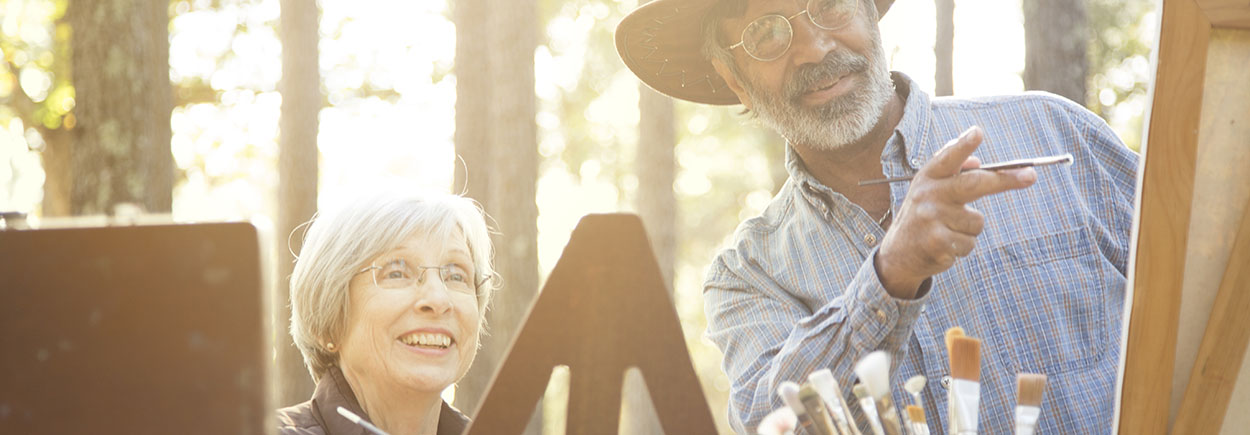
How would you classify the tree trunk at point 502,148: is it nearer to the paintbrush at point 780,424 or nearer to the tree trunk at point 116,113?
the tree trunk at point 116,113

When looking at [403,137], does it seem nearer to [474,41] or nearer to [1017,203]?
[474,41]

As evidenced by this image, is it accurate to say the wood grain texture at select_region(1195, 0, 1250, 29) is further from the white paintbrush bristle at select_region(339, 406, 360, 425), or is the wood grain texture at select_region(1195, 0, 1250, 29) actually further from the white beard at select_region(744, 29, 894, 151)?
→ the white beard at select_region(744, 29, 894, 151)

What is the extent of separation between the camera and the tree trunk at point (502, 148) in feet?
23.3

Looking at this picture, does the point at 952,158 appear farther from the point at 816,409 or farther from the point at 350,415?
the point at 350,415

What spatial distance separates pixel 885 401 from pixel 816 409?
82mm

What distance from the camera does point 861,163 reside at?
8.56 feet

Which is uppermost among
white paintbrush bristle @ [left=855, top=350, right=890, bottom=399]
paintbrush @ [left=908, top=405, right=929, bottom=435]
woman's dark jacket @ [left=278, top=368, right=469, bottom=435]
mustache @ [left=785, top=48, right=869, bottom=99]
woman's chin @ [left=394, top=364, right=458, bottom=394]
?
mustache @ [left=785, top=48, right=869, bottom=99]

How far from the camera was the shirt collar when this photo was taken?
2.50 metres

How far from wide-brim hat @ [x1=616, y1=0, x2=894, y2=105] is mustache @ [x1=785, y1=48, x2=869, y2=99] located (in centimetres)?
37

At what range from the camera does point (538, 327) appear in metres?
1.12

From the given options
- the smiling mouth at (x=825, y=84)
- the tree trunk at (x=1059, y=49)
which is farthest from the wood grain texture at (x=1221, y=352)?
the tree trunk at (x=1059, y=49)

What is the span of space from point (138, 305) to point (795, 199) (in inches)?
79.9

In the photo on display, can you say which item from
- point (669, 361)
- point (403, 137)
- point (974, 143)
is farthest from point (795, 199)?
point (403, 137)

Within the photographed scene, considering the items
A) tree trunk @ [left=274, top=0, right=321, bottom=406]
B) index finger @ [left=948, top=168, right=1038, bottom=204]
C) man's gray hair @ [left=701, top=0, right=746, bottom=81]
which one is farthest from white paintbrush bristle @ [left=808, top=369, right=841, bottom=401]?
tree trunk @ [left=274, top=0, right=321, bottom=406]
